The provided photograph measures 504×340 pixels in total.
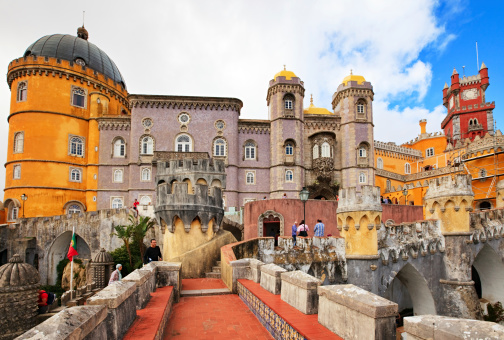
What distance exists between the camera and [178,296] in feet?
29.5

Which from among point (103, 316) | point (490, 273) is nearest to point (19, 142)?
point (103, 316)

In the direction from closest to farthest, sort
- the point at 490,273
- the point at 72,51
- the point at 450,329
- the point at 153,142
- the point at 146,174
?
the point at 450,329, the point at 490,273, the point at 146,174, the point at 153,142, the point at 72,51

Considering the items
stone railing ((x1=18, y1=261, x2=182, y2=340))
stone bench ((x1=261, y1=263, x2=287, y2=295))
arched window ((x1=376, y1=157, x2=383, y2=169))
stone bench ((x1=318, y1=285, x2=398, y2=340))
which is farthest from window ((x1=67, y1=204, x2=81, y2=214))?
arched window ((x1=376, y1=157, x2=383, y2=169))

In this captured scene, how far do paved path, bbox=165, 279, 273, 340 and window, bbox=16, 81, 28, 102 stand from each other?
33168 mm

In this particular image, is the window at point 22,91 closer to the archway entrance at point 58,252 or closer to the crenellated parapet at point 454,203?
the archway entrance at point 58,252

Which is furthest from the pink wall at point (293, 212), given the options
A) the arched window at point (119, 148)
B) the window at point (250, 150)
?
the arched window at point (119, 148)

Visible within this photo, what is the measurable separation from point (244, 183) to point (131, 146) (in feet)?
37.4

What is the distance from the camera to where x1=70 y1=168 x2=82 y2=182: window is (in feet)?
110

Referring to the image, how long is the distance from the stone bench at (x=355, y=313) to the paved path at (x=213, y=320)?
6.50 feet

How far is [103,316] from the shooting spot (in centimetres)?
403

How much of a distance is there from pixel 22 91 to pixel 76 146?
7.25 metres

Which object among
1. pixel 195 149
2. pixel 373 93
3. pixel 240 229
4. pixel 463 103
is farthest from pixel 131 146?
pixel 463 103

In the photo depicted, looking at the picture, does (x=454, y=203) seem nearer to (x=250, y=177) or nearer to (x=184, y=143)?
(x=250, y=177)

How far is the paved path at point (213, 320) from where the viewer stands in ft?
20.9
